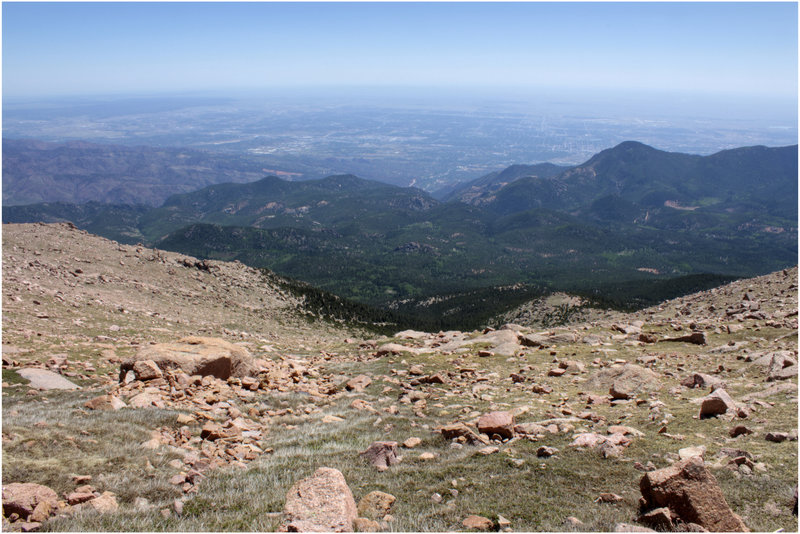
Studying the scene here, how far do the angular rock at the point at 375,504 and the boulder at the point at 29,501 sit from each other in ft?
16.6

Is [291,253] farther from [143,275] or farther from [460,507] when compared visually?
[460,507]

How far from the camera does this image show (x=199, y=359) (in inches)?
643

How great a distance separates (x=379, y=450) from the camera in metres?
10.0

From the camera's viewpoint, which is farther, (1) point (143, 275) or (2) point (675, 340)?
(1) point (143, 275)

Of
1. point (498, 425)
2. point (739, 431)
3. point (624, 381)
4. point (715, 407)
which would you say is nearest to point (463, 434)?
point (498, 425)

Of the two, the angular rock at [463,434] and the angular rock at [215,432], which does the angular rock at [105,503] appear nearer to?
the angular rock at [215,432]

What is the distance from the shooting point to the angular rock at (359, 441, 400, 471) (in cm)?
966

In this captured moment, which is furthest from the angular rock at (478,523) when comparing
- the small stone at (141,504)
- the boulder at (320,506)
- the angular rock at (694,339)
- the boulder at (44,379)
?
the angular rock at (694,339)

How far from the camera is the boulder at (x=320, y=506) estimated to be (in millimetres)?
6648

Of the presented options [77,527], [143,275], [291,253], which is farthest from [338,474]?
[291,253]

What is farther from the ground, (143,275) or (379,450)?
(379,450)

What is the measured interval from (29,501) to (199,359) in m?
9.97

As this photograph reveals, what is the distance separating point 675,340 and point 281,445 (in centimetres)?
1988

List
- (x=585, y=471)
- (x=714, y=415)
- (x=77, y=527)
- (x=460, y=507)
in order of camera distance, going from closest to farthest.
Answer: (x=77, y=527)
(x=460, y=507)
(x=585, y=471)
(x=714, y=415)
